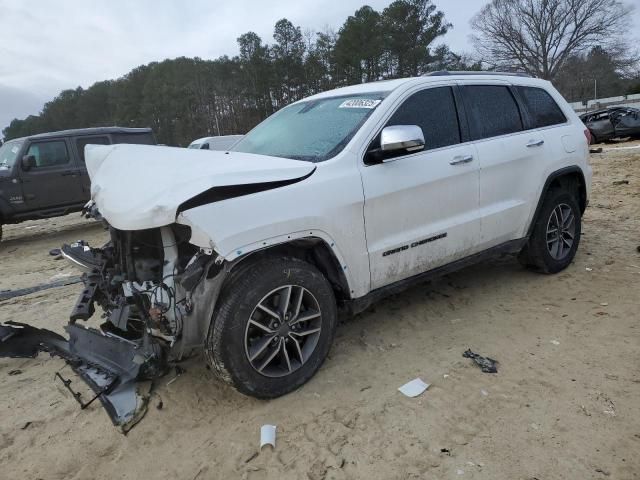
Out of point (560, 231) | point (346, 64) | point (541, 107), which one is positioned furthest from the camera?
point (346, 64)

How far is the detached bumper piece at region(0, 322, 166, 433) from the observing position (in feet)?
9.14

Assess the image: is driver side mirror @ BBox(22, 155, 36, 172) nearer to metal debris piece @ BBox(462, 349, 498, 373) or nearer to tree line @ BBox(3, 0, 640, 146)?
metal debris piece @ BBox(462, 349, 498, 373)

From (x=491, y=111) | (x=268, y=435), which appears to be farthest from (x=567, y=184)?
(x=268, y=435)

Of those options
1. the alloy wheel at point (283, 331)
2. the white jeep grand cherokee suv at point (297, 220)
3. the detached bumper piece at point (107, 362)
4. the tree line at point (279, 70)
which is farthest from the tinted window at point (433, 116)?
the tree line at point (279, 70)

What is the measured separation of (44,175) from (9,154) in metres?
0.86

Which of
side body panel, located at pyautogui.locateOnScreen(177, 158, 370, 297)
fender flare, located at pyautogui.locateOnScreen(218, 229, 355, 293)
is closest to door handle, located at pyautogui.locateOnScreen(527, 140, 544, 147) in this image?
side body panel, located at pyautogui.locateOnScreen(177, 158, 370, 297)

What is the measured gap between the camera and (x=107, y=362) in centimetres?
306

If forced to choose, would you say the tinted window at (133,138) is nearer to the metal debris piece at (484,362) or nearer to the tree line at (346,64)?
the metal debris piece at (484,362)

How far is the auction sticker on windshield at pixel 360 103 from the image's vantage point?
3.29 metres

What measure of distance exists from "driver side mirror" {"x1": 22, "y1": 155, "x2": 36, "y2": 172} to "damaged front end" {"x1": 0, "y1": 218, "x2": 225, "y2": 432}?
21.1ft

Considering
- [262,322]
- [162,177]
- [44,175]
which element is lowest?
[262,322]

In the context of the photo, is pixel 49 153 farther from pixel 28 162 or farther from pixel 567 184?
pixel 567 184

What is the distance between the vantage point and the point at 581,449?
7.48 feet

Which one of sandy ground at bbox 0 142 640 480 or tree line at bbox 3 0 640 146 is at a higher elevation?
tree line at bbox 3 0 640 146
